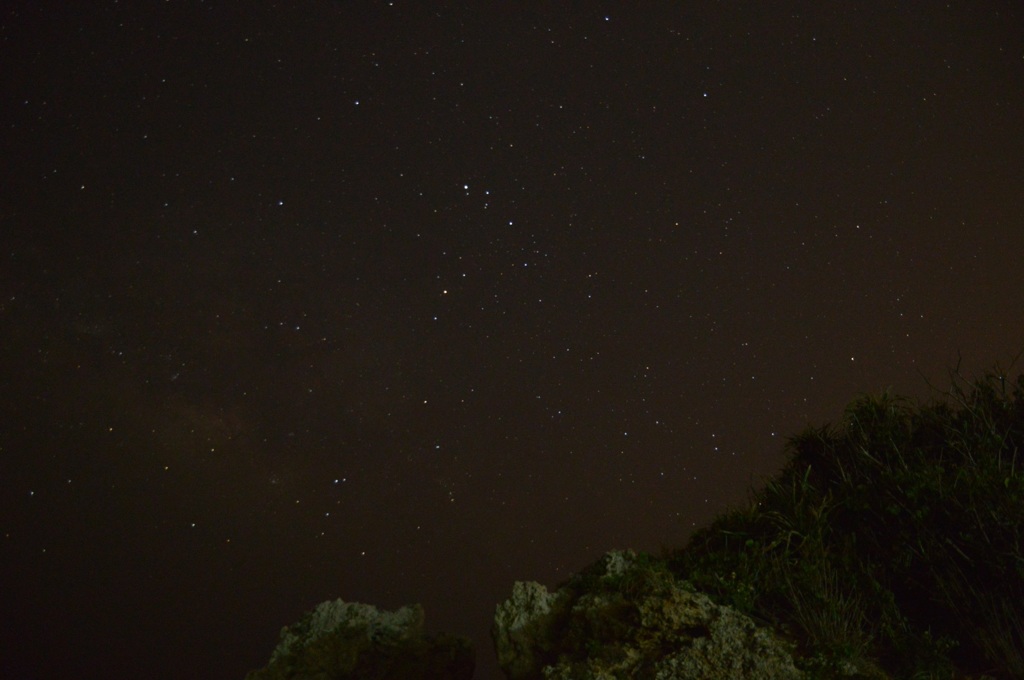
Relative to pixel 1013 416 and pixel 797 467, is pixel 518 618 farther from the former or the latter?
pixel 1013 416

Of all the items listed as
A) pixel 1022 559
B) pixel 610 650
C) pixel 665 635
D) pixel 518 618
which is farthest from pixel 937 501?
pixel 518 618

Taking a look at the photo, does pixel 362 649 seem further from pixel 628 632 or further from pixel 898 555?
pixel 898 555

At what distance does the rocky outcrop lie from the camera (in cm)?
418

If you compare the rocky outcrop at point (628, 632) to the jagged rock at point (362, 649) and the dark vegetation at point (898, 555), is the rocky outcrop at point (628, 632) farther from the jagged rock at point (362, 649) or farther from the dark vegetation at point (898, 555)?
the jagged rock at point (362, 649)

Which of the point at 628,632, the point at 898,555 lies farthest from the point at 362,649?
the point at 898,555

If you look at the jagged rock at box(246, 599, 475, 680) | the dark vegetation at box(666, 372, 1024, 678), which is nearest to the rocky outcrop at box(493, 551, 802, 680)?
the dark vegetation at box(666, 372, 1024, 678)

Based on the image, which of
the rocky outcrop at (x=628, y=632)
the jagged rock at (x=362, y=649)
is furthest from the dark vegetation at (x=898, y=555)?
the jagged rock at (x=362, y=649)

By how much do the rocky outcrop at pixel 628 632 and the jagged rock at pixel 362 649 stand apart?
1702 mm

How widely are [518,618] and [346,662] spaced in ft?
7.52

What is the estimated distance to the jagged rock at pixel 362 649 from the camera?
666 cm

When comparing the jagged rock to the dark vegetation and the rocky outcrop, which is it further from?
the dark vegetation

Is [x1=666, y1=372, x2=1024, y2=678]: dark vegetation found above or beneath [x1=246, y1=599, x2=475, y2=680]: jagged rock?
beneath

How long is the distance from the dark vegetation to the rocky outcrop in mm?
419

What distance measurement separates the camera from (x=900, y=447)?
695 centimetres
